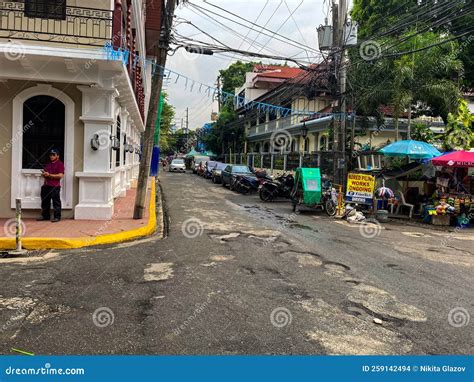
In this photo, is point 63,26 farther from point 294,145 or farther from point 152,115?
point 294,145

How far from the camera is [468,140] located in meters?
15.6

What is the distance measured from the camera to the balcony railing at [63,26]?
32.5ft

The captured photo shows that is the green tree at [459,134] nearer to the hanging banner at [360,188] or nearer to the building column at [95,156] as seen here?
the hanging banner at [360,188]

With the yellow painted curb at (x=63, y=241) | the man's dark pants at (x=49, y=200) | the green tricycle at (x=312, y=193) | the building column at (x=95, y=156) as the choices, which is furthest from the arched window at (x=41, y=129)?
the green tricycle at (x=312, y=193)

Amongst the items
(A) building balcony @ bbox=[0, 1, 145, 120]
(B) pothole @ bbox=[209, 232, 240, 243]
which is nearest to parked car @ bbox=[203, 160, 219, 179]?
(A) building balcony @ bbox=[0, 1, 145, 120]

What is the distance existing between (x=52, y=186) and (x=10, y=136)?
1655 mm

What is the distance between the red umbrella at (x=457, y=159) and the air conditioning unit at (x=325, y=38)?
5820mm

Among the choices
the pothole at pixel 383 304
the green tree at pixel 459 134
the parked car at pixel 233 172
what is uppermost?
the green tree at pixel 459 134

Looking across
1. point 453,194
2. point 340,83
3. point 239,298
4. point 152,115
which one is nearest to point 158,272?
point 239,298

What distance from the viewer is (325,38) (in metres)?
16.7

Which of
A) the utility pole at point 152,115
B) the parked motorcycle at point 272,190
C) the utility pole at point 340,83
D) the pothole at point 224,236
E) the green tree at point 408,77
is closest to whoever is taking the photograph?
the pothole at point 224,236

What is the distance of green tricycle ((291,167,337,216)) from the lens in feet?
49.8

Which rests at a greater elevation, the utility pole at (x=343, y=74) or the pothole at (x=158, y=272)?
the utility pole at (x=343, y=74)

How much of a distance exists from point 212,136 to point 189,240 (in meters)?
43.1
